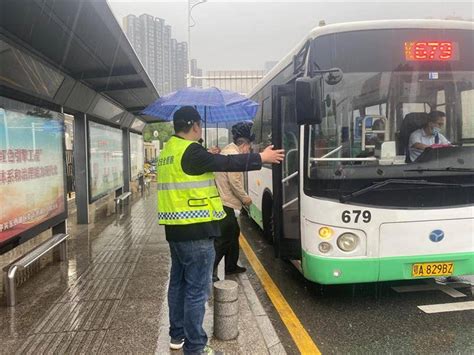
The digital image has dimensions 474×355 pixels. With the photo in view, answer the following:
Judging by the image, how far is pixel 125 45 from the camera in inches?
240

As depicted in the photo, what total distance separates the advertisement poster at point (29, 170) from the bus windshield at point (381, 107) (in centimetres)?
338

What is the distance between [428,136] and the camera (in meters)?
4.22

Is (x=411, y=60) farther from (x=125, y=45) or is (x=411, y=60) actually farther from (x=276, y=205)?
(x=125, y=45)

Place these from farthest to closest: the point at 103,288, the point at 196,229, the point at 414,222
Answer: the point at 103,288
the point at 414,222
the point at 196,229

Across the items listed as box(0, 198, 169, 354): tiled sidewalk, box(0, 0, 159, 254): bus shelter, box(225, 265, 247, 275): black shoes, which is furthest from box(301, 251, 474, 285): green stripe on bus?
box(0, 0, 159, 254): bus shelter

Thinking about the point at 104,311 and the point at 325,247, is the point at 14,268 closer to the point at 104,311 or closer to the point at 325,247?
the point at 104,311

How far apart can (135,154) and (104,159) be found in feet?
17.7

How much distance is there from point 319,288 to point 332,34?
2.89 meters

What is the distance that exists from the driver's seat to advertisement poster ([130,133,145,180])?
11.7 metres

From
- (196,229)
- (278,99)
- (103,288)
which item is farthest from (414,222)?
(103,288)

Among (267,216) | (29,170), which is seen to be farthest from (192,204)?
(267,216)

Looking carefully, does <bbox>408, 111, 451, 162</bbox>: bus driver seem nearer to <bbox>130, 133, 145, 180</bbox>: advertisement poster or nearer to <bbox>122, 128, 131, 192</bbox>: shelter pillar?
<bbox>122, 128, 131, 192</bbox>: shelter pillar

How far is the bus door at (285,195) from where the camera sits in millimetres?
4723

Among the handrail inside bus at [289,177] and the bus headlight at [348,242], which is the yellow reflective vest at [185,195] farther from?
the handrail inside bus at [289,177]
